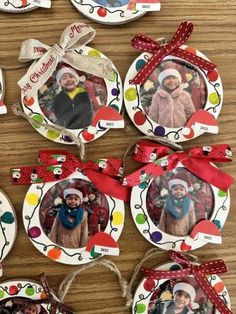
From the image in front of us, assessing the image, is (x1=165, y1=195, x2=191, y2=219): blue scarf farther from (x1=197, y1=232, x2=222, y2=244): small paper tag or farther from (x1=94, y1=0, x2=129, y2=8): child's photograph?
(x1=94, y1=0, x2=129, y2=8): child's photograph

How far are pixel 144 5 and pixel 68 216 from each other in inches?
14.6

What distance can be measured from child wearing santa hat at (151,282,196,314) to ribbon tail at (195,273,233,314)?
0.08ft

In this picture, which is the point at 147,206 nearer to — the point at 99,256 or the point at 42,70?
the point at 99,256

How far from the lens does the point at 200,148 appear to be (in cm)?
81

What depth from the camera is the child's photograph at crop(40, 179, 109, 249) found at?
79 centimetres

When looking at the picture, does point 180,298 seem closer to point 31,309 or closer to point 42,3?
point 31,309

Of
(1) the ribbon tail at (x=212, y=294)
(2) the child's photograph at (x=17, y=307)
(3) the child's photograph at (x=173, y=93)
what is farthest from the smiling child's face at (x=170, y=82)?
(2) the child's photograph at (x=17, y=307)

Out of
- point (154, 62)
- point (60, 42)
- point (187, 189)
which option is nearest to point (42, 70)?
point (60, 42)

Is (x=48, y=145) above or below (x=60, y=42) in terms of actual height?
below

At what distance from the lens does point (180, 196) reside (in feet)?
2.70

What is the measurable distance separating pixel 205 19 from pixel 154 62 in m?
0.14

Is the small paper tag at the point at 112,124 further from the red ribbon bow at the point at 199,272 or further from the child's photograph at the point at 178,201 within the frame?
the red ribbon bow at the point at 199,272

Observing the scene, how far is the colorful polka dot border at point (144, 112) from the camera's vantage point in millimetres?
822

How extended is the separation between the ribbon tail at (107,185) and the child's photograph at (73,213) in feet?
0.05
